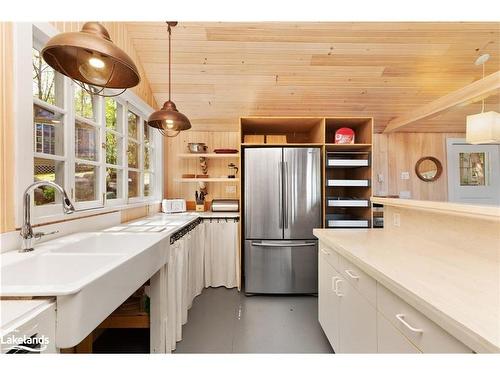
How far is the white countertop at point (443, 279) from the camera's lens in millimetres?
617

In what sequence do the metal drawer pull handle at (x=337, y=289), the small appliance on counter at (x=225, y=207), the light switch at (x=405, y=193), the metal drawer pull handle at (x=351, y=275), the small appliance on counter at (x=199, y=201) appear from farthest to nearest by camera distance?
the light switch at (x=405, y=193) < the small appliance on counter at (x=199, y=201) < the small appliance on counter at (x=225, y=207) < the metal drawer pull handle at (x=337, y=289) < the metal drawer pull handle at (x=351, y=275)

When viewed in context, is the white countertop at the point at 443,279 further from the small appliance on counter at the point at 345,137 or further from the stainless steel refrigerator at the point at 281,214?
the small appliance on counter at the point at 345,137

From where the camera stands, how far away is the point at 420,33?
255cm

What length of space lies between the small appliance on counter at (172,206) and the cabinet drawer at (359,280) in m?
2.25

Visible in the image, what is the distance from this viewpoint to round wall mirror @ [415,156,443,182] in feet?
12.7

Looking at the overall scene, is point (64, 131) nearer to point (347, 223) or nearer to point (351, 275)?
point (351, 275)

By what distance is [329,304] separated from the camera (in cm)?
173

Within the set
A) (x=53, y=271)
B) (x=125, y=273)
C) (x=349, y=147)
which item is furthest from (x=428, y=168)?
(x=53, y=271)

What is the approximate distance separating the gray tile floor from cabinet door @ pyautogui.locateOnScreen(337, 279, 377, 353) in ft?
1.84

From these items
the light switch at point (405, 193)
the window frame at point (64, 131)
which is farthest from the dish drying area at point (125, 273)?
the light switch at point (405, 193)

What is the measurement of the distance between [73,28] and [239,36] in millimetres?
1472

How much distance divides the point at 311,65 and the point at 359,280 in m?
2.44

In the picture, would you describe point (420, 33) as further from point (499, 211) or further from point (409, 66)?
point (499, 211)
